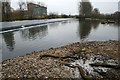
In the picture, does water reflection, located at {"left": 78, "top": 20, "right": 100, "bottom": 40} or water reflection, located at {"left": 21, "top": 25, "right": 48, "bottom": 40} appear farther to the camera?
water reflection, located at {"left": 78, "top": 20, "right": 100, "bottom": 40}

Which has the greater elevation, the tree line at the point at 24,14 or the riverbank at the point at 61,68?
the tree line at the point at 24,14

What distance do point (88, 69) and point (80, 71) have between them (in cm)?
37

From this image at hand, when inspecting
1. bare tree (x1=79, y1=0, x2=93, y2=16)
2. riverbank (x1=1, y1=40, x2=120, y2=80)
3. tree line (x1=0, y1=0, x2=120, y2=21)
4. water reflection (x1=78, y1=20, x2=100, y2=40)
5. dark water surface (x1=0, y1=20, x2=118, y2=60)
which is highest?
bare tree (x1=79, y1=0, x2=93, y2=16)

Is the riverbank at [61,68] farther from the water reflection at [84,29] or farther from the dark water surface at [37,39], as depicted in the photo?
the water reflection at [84,29]

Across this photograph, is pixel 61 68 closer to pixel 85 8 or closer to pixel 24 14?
pixel 24 14

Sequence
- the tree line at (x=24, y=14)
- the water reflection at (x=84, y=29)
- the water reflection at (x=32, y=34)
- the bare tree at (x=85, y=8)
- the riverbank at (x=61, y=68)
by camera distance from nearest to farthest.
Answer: the riverbank at (x=61, y=68) → the water reflection at (x=32, y=34) → the water reflection at (x=84, y=29) → the tree line at (x=24, y=14) → the bare tree at (x=85, y=8)

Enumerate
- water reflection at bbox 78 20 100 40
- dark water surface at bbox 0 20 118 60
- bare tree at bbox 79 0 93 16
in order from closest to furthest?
dark water surface at bbox 0 20 118 60
water reflection at bbox 78 20 100 40
bare tree at bbox 79 0 93 16

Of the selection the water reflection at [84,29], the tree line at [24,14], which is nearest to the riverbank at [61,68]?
the water reflection at [84,29]

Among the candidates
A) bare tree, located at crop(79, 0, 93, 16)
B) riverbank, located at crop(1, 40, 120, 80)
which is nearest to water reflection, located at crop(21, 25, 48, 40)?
riverbank, located at crop(1, 40, 120, 80)

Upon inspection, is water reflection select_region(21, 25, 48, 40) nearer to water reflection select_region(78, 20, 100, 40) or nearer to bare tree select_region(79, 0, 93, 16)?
water reflection select_region(78, 20, 100, 40)

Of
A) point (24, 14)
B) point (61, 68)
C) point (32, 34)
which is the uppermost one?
point (24, 14)

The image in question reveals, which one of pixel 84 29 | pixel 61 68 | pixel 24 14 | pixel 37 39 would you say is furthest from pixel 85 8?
pixel 61 68

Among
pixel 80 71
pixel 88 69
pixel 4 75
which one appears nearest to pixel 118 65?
pixel 88 69

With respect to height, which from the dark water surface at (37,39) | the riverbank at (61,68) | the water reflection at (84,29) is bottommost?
the riverbank at (61,68)
